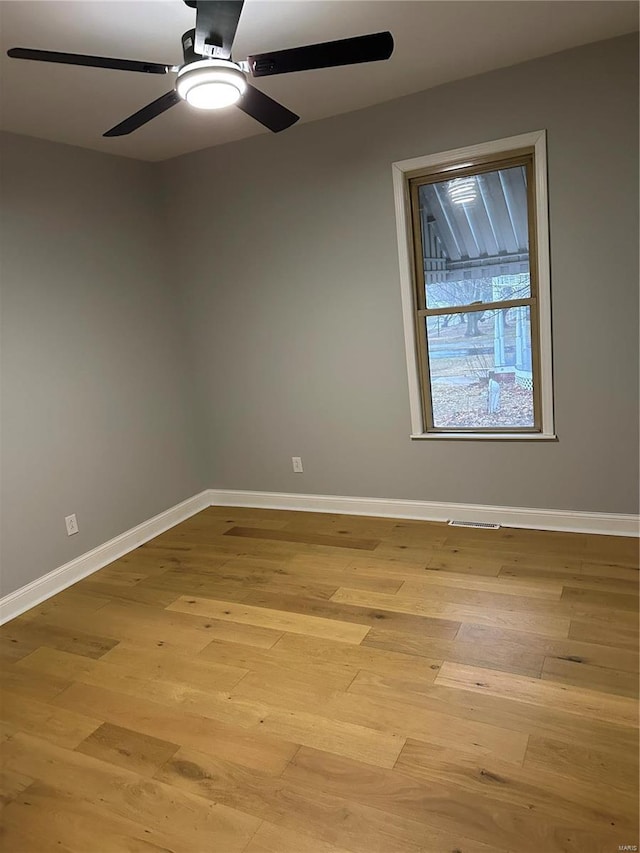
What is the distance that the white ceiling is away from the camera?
7.14 ft

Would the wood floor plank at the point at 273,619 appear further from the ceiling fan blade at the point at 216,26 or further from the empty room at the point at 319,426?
the ceiling fan blade at the point at 216,26

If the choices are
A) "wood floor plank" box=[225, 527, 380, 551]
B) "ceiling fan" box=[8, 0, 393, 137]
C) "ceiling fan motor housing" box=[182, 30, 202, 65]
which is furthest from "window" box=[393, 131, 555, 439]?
"ceiling fan motor housing" box=[182, 30, 202, 65]

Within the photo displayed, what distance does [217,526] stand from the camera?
4.08m

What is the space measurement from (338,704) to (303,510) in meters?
2.08

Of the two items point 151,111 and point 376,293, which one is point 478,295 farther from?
point 151,111

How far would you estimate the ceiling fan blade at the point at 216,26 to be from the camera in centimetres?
154

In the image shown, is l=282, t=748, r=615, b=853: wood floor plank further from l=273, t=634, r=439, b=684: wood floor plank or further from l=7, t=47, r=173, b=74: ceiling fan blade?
l=7, t=47, r=173, b=74: ceiling fan blade

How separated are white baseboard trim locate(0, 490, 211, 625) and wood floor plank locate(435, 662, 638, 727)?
2.25 metres

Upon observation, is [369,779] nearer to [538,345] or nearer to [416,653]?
[416,653]

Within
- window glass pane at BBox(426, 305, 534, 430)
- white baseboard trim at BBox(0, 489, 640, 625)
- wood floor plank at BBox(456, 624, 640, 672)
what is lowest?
wood floor plank at BBox(456, 624, 640, 672)

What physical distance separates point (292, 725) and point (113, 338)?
8.65 feet

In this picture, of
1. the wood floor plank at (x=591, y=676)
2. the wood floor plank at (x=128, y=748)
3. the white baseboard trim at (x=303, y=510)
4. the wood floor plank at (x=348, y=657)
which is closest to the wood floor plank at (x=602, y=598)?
the wood floor plank at (x=591, y=676)

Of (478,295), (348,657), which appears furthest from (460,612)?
(478,295)

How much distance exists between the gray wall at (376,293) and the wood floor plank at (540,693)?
1457mm
